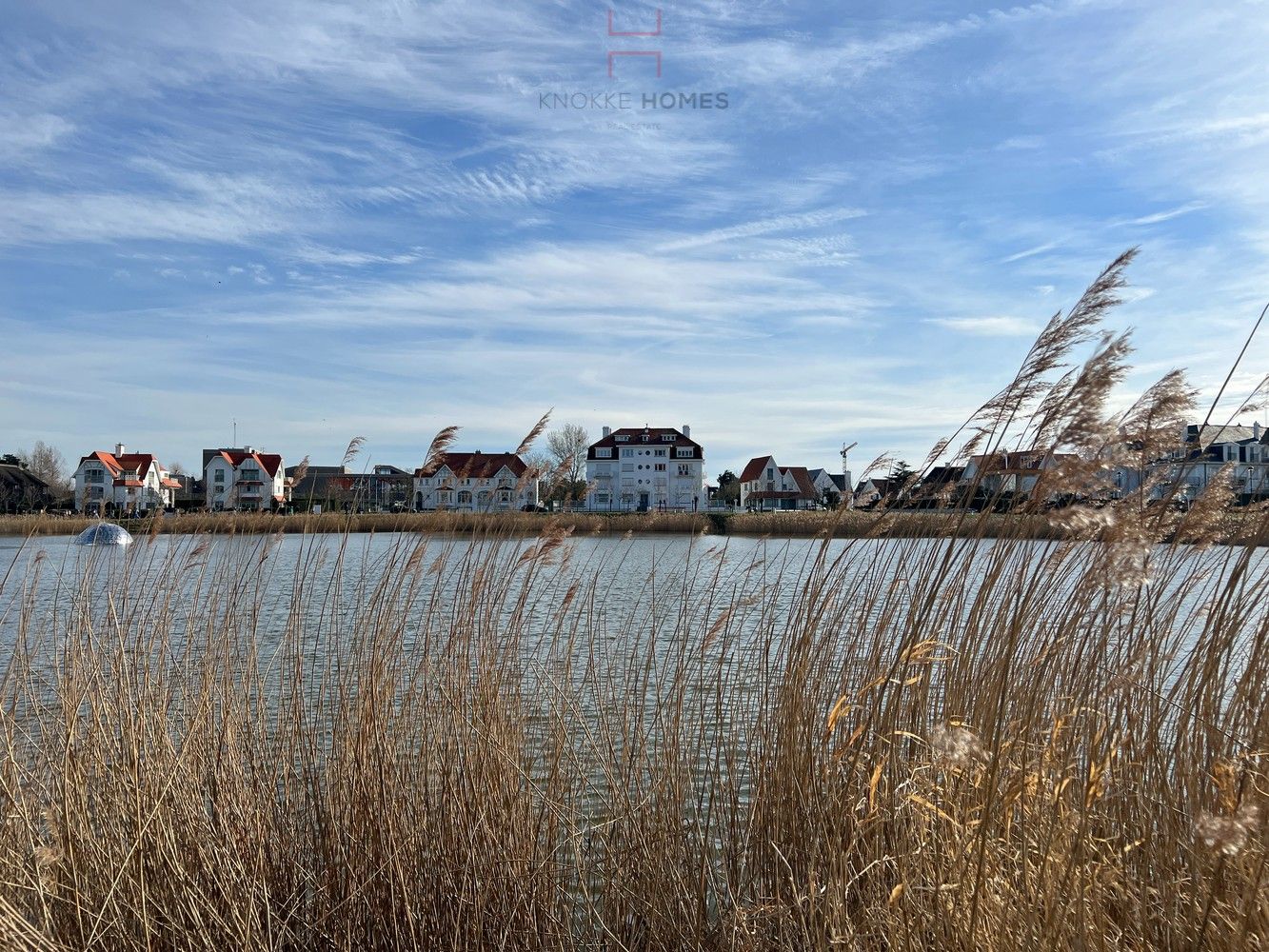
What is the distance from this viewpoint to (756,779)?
376 centimetres

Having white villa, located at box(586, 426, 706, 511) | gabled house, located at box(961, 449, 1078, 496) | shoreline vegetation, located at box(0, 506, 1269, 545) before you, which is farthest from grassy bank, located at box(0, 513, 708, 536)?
white villa, located at box(586, 426, 706, 511)

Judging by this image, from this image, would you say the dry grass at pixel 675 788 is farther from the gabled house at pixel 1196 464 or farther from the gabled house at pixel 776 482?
the gabled house at pixel 776 482

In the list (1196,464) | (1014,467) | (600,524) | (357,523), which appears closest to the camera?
(1014,467)

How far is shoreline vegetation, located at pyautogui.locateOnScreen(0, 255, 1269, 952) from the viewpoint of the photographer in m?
2.45

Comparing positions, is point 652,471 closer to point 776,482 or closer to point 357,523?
point 776,482

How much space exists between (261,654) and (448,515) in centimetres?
436

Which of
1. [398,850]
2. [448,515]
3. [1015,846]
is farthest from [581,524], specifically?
[1015,846]

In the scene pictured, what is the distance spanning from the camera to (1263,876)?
212cm

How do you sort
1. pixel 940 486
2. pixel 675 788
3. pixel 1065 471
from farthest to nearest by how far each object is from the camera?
pixel 675 788
pixel 940 486
pixel 1065 471

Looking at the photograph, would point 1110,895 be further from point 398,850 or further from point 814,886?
point 398,850

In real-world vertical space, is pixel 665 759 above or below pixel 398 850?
above

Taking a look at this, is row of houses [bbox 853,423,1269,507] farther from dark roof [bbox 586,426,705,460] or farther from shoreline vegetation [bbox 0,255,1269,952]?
dark roof [bbox 586,426,705,460]

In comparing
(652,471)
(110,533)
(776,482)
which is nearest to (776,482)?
Result: (776,482)

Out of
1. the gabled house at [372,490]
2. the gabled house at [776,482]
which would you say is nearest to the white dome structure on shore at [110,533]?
the gabled house at [372,490]
